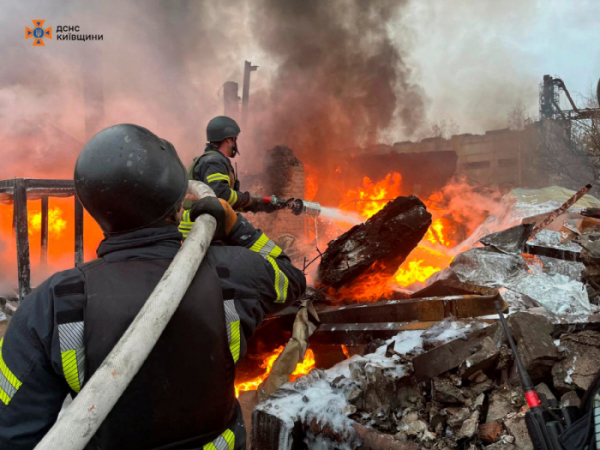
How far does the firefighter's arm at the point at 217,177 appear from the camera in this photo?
398 cm

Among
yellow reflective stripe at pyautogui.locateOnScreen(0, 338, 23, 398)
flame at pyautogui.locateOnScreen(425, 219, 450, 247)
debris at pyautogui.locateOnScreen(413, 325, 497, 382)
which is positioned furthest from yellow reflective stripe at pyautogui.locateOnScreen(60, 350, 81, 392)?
flame at pyautogui.locateOnScreen(425, 219, 450, 247)

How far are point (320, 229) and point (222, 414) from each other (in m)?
12.0

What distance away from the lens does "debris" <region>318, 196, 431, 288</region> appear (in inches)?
190

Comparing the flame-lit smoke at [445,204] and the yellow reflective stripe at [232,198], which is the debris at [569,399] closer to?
the yellow reflective stripe at [232,198]

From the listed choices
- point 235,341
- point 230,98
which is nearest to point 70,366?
point 235,341

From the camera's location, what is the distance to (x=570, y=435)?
3.80 feet

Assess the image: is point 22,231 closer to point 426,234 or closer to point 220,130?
point 220,130

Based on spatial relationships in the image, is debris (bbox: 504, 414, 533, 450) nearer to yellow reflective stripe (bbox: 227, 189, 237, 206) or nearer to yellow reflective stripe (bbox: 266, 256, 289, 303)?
yellow reflective stripe (bbox: 266, 256, 289, 303)

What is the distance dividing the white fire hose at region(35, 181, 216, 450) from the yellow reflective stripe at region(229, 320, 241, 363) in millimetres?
243

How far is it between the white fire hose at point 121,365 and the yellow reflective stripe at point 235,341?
0.80 ft

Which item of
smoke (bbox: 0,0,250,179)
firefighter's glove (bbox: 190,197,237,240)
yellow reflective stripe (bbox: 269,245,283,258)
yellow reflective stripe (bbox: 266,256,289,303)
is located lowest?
yellow reflective stripe (bbox: 266,256,289,303)

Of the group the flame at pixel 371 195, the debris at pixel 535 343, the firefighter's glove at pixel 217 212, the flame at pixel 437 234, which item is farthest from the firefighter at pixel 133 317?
the flame at pixel 371 195

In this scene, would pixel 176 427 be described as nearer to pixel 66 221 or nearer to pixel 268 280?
pixel 268 280

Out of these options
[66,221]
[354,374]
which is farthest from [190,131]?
[354,374]
